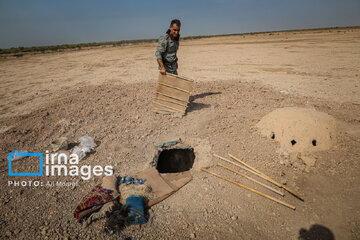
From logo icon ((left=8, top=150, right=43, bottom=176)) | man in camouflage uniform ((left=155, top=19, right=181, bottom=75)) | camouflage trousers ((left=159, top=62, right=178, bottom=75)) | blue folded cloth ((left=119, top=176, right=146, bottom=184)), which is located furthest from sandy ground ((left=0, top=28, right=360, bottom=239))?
man in camouflage uniform ((left=155, top=19, right=181, bottom=75))

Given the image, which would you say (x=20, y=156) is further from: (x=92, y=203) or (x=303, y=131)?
(x=303, y=131)

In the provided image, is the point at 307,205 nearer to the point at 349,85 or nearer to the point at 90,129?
the point at 90,129

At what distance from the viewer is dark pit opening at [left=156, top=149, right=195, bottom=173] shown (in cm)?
394

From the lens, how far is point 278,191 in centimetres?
278

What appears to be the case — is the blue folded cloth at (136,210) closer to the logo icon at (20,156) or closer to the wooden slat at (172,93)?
the logo icon at (20,156)

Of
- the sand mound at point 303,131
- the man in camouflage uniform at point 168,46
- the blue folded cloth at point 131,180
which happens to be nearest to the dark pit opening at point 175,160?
the blue folded cloth at point 131,180

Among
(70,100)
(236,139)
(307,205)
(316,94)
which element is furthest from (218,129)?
(70,100)

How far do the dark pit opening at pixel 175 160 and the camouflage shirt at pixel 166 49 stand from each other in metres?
2.20

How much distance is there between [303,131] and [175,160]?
248 cm

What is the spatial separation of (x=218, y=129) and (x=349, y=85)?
6123mm

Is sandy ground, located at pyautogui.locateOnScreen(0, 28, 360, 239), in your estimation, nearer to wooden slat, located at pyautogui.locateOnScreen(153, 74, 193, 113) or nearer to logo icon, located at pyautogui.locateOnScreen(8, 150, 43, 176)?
logo icon, located at pyautogui.locateOnScreen(8, 150, 43, 176)

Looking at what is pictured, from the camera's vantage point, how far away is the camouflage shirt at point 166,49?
4371 millimetres

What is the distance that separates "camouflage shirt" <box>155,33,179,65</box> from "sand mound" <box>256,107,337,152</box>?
2.75 m

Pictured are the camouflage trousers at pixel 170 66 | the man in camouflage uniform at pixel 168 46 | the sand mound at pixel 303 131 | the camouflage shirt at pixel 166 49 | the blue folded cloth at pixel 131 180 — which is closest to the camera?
the blue folded cloth at pixel 131 180
